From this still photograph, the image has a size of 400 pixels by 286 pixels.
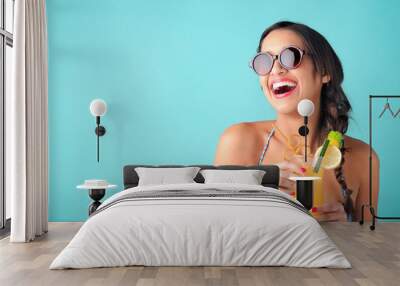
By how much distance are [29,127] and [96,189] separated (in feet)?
4.05

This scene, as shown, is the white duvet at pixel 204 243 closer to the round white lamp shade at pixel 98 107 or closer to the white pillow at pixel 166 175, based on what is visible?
the white pillow at pixel 166 175

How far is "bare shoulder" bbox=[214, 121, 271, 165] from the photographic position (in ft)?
23.9

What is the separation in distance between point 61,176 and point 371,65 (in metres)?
4.16

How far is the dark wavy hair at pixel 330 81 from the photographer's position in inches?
287

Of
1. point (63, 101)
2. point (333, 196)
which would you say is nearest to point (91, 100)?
point (63, 101)

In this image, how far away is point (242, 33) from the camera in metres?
7.34

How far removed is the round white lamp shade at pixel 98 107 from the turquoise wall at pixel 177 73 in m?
0.27

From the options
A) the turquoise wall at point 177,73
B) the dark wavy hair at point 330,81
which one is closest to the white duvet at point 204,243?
the turquoise wall at point 177,73

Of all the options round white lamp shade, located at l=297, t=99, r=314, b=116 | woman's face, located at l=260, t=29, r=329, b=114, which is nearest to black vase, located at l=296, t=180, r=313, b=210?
round white lamp shade, located at l=297, t=99, r=314, b=116

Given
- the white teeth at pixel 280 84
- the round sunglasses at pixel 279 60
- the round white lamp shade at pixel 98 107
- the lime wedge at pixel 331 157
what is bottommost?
the lime wedge at pixel 331 157

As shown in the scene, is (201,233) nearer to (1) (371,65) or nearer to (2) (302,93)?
(2) (302,93)

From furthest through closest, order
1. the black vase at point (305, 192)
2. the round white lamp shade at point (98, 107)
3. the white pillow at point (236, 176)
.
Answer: the round white lamp shade at point (98, 107)
the black vase at point (305, 192)
the white pillow at point (236, 176)

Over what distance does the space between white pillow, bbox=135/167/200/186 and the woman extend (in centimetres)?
61

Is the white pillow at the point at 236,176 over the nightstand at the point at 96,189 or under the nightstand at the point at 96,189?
over
